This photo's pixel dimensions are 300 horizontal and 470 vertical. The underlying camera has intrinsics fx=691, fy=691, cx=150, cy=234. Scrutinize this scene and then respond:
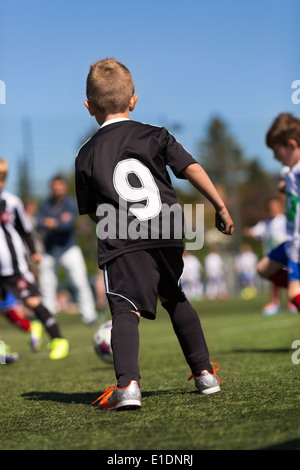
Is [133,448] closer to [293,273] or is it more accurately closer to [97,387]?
[97,387]

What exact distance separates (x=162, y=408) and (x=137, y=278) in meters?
0.60

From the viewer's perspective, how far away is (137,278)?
126 inches

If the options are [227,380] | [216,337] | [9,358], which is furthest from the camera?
[216,337]

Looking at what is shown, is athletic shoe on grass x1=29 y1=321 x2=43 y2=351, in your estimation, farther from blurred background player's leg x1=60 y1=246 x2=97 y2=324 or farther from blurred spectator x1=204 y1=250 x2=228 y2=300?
blurred spectator x1=204 y1=250 x2=228 y2=300

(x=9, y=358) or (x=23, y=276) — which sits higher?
(x=23, y=276)

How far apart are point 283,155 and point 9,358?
3285mm

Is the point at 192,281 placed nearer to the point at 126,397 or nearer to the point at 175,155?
the point at 175,155

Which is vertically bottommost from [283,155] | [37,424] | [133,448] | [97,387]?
[97,387]

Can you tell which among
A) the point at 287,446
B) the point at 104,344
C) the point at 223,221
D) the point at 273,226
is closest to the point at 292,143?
the point at 223,221

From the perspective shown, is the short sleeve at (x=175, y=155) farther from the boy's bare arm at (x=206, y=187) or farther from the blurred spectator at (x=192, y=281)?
the blurred spectator at (x=192, y=281)

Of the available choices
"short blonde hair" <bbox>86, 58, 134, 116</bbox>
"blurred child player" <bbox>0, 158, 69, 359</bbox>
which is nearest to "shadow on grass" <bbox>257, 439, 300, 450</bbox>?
"short blonde hair" <bbox>86, 58, 134, 116</bbox>

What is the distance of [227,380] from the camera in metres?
4.02

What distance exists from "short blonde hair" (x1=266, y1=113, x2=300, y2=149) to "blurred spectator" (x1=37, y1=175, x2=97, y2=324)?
560 centimetres
